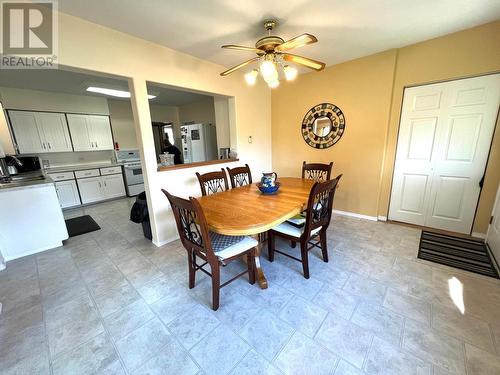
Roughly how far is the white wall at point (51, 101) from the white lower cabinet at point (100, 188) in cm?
156

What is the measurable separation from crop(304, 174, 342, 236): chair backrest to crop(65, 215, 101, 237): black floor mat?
3.44 m

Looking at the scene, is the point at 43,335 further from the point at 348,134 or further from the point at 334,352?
the point at 348,134

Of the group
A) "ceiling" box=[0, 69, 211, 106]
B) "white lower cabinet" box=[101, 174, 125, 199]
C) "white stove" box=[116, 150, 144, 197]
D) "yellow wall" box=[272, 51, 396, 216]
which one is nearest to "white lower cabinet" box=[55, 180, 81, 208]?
"white lower cabinet" box=[101, 174, 125, 199]

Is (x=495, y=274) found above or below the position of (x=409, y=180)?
below

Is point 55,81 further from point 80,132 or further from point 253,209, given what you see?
point 253,209

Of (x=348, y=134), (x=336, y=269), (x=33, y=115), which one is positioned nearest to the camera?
(x=336, y=269)

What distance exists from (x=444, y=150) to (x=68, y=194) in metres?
6.67

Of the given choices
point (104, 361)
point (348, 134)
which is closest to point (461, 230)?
point (348, 134)

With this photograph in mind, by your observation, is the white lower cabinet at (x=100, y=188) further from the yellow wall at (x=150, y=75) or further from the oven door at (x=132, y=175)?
the yellow wall at (x=150, y=75)

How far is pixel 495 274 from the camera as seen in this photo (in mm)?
1942

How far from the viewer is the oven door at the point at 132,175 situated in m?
4.98

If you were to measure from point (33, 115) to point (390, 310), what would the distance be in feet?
21.1

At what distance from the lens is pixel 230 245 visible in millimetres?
1678

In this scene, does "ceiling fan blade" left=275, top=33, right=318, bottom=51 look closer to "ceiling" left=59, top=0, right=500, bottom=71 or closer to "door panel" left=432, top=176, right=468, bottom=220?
"ceiling" left=59, top=0, right=500, bottom=71
